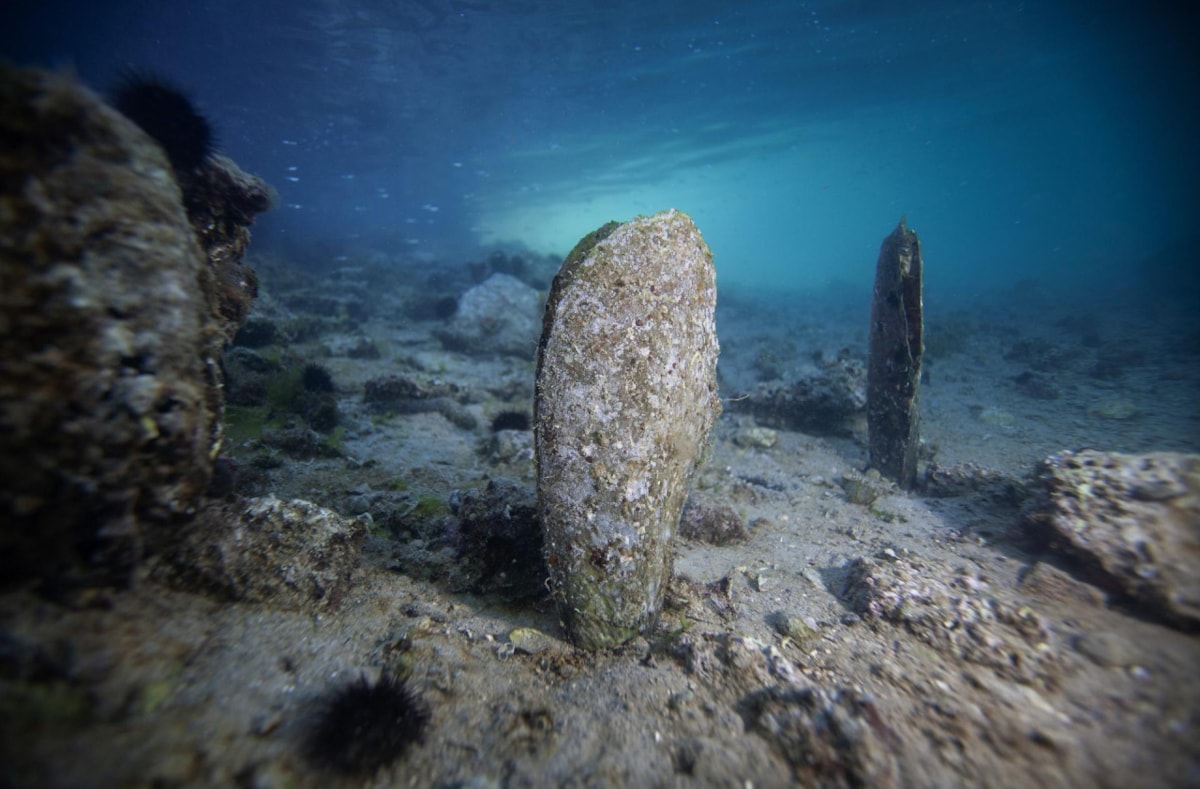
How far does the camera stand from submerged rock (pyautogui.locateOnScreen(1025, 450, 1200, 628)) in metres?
2.86

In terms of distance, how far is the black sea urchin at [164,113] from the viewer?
3426 millimetres

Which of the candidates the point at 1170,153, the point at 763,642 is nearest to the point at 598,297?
the point at 763,642

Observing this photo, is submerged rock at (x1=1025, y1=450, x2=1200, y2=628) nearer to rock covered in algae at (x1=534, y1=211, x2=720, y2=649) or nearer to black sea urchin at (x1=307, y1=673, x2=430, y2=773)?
rock covered in algae at (x1=534, y1=211, x2=720, y2=649)

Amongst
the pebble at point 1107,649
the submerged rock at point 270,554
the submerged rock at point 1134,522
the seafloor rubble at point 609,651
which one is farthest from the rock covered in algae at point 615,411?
the submerged rock at point 1134,522

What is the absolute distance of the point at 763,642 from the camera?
3.16 metres

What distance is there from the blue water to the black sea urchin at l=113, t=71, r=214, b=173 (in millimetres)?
225

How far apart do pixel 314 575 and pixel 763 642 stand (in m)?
3.30

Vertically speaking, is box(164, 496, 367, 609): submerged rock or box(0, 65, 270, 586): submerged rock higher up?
box(0, 65, 270, 586): submerged rock

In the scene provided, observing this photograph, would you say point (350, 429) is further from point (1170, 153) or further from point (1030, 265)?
point (1170, 153)

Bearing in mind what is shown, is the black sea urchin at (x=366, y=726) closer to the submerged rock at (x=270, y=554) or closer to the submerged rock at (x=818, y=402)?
the submerged rock at (x=270, y=554)

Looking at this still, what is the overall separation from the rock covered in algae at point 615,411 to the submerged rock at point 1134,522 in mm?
3164

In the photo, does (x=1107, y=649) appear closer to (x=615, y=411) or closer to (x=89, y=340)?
(x=615, y=411)

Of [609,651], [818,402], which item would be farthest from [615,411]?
[818,402]

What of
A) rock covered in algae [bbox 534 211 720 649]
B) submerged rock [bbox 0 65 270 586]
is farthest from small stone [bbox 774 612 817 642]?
submerged rock [bbox 0 65 270 586]
